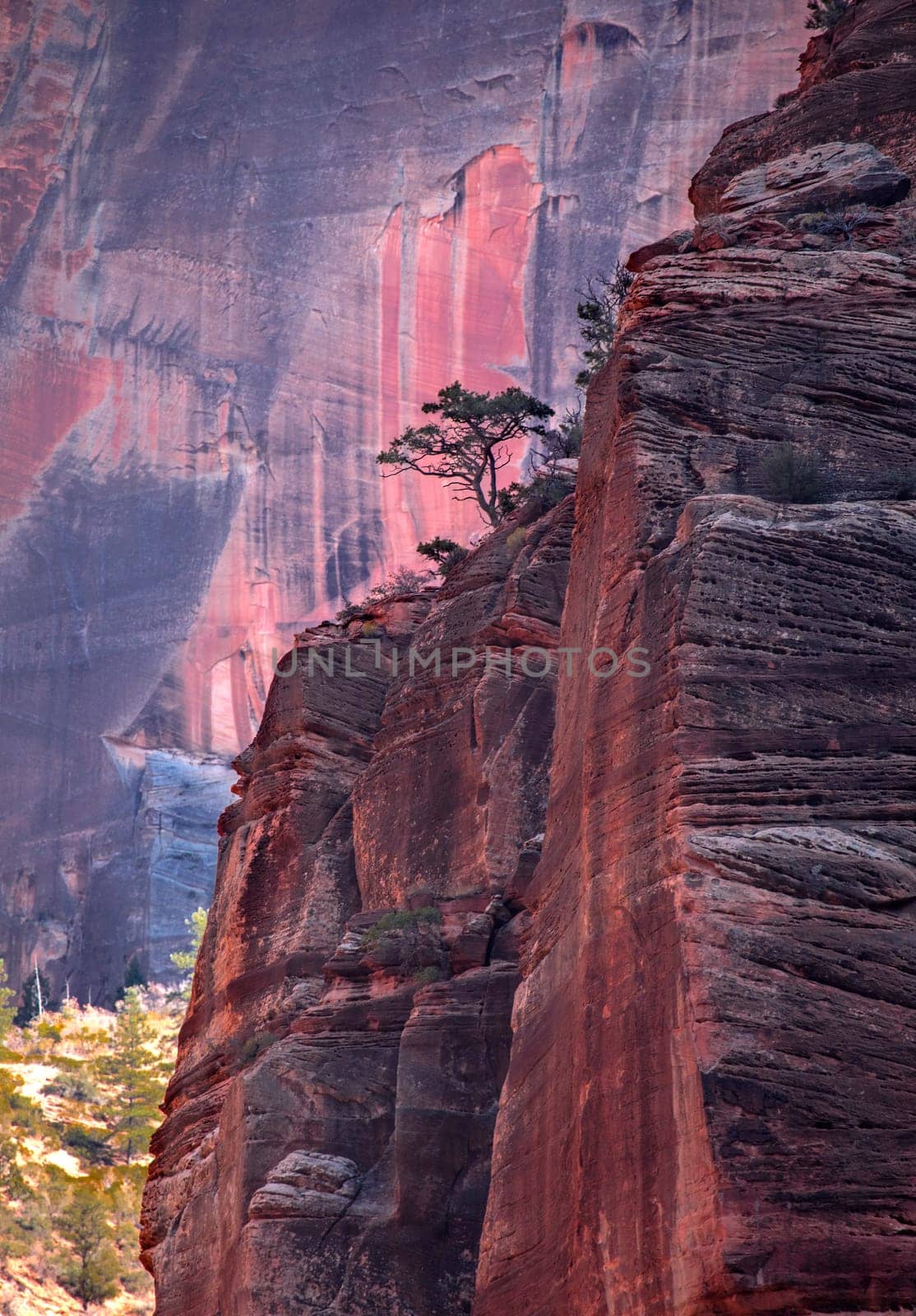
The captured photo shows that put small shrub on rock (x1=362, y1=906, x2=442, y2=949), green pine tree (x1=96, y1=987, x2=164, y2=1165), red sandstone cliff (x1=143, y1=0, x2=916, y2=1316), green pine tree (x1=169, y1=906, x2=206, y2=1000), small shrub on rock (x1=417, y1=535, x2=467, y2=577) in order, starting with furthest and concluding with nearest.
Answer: green pine tree (x1=169, y1=906, x2=206, y2=1000), green pine tree (x1=96, y1=987, x2=164, y2=1165), small shrub on rock (x1=417, y1=535, x2=467, y2=577), small shrub on rock (x1=362, y1=906, x2=442, y2=949), red sandstone cliff (x1=143, y1=0, x2=916, y2=1316)

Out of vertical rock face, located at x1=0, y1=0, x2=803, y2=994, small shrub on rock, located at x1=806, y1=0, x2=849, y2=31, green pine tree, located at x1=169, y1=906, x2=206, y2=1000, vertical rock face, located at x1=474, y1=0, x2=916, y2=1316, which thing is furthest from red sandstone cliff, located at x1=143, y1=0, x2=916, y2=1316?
vertical rock face, located at x1=0, y1=0, x2=803, y2=994

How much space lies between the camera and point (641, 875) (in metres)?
19.1

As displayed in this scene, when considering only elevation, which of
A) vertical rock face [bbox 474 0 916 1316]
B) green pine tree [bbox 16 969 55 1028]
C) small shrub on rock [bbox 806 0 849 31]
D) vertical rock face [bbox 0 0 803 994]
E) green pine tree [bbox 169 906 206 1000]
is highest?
vertical rock face [bbox 0 0 803 994]

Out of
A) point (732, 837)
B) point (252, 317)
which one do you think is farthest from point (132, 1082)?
point (732, 837)

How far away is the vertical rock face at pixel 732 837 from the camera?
16688 mm

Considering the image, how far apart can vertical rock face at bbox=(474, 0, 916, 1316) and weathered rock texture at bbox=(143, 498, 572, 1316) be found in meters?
4.59

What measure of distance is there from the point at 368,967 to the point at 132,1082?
43312mm

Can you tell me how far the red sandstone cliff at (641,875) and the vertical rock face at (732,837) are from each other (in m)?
0.04

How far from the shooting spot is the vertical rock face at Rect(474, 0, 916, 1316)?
1669 centimetres

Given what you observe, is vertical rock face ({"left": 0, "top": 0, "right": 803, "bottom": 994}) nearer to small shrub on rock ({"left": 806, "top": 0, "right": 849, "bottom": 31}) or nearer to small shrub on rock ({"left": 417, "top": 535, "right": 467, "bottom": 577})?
small shrub on rock ({"left": 417, "top": 535, "right": 467, "bottom": 577})

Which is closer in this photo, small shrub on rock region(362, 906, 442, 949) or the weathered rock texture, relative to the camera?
the weathered rock texture

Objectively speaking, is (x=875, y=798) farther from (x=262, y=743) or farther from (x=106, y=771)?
(x=106, y=771)

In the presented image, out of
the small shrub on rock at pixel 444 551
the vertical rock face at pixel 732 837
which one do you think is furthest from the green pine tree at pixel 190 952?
the vertical rock face at pixel 732 837

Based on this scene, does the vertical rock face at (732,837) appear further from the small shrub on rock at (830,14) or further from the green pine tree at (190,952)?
the green pine tree at (190,952)
